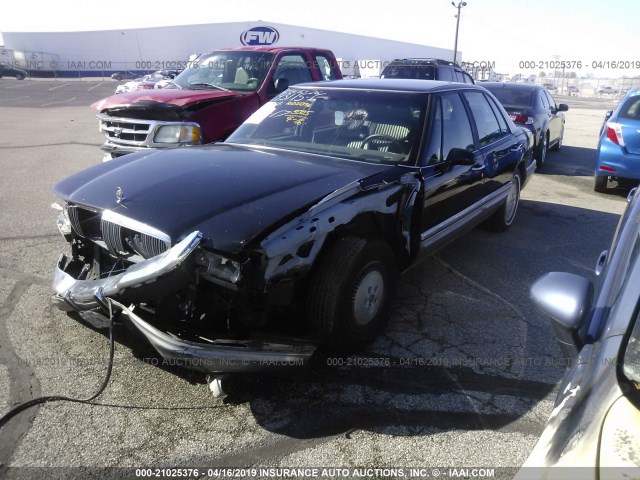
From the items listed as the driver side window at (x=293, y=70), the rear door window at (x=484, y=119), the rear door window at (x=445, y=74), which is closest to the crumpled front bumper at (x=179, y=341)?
the rear door window at (x=484, y=119)

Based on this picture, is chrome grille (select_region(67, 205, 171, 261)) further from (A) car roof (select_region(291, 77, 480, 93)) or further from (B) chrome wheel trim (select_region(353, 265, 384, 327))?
(A) car roof (select_region(291, 77, 480, 93))

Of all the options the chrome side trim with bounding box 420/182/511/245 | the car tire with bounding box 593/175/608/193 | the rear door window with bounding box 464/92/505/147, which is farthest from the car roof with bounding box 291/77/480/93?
the car tire with bounding box 593/175/608/193

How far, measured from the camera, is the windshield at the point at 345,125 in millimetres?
3787

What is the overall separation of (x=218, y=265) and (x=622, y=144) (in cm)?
715

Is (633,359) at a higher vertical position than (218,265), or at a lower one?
higher

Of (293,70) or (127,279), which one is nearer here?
(127,279)

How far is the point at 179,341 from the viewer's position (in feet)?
8.01

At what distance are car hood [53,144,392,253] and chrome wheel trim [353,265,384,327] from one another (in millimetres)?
587

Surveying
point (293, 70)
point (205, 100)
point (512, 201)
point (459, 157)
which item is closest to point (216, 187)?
point (459, 157)

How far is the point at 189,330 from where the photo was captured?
8.60ft

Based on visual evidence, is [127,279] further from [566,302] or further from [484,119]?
[484,119]

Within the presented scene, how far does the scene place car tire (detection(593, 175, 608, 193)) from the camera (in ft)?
26.5

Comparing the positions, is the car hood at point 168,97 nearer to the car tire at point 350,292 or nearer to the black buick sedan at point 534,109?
the car tire at point 350,292

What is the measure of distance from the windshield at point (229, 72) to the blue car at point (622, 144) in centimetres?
521
